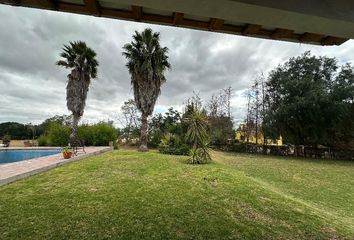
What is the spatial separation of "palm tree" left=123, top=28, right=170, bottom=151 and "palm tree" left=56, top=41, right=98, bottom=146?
2.64 metres

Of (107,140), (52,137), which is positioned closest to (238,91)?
(107,140)

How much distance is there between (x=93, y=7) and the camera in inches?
96.1

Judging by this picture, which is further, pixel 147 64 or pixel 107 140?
pixel 107 140

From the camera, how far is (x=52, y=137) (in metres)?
16.2

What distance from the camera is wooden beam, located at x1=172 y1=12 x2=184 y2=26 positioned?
2.53 metres

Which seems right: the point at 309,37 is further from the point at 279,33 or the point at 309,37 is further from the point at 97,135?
the point at 97,135

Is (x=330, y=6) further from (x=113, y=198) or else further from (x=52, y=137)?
(x=52, y=137)

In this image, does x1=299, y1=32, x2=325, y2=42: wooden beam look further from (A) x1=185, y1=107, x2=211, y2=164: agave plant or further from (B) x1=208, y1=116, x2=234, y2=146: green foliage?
(B) x1=208, y1=116, x2=234, y2=146: green foliage

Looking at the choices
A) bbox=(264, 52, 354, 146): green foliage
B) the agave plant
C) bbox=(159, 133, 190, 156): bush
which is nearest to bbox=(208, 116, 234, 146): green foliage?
bbox=(264, 52, 354, 146): green foliage

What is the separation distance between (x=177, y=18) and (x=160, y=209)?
3071 mm

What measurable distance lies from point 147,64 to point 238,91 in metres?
10.9

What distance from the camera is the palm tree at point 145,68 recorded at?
44.5ft

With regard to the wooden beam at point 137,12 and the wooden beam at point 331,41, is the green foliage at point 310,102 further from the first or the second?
the wooden beam at point 137,12

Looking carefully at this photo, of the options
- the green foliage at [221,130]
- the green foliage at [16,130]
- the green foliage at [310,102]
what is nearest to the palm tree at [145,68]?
the green foliage at [221,130]
